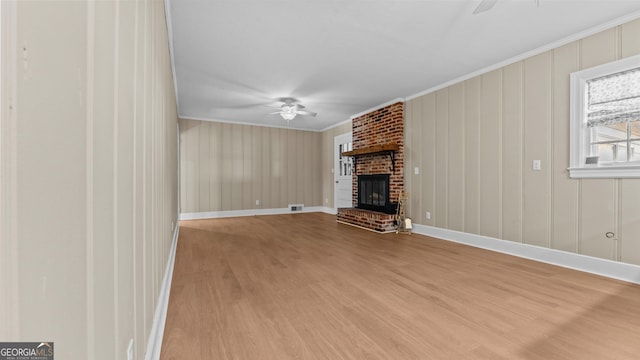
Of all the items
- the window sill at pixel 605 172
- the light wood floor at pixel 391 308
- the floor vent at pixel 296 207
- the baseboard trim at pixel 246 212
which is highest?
the window sill at pixel 605 172

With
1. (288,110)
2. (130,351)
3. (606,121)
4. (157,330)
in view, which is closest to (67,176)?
(130,351)

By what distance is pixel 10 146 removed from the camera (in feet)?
1.18

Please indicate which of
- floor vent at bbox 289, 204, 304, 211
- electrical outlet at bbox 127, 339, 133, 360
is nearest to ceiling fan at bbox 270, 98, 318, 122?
floor vent at bbox 289, 204, 304, 211

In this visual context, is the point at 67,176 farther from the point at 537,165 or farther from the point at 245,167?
the point at 245,167

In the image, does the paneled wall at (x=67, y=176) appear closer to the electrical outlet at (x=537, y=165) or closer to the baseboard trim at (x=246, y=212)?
the electrical outlet at (x=537, y=165)

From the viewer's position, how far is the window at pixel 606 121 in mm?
2809

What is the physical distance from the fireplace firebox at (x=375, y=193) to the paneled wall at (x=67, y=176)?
202 inches

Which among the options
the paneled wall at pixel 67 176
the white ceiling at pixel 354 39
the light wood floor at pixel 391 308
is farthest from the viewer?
the white ceiling at pixel 354 39

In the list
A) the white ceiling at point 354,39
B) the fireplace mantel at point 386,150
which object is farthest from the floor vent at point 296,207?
the white ceiling at point 354,39

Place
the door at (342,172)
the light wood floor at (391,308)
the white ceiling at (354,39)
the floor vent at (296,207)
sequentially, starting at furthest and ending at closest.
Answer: the floor vent at (296,207) < the door at (342,172) < the white ceiling at (354,39) < the light wood floor at (391,308)

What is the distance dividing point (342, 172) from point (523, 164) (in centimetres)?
448

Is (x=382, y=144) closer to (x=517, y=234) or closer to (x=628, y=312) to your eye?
(x=517, y=234)

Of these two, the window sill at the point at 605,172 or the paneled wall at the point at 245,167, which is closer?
the window sill at the point at 605,172

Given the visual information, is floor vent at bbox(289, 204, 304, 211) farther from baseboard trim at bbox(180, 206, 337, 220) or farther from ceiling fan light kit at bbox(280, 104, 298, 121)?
ceiling fan light kit at bbox(280, 104, 298, 121)
